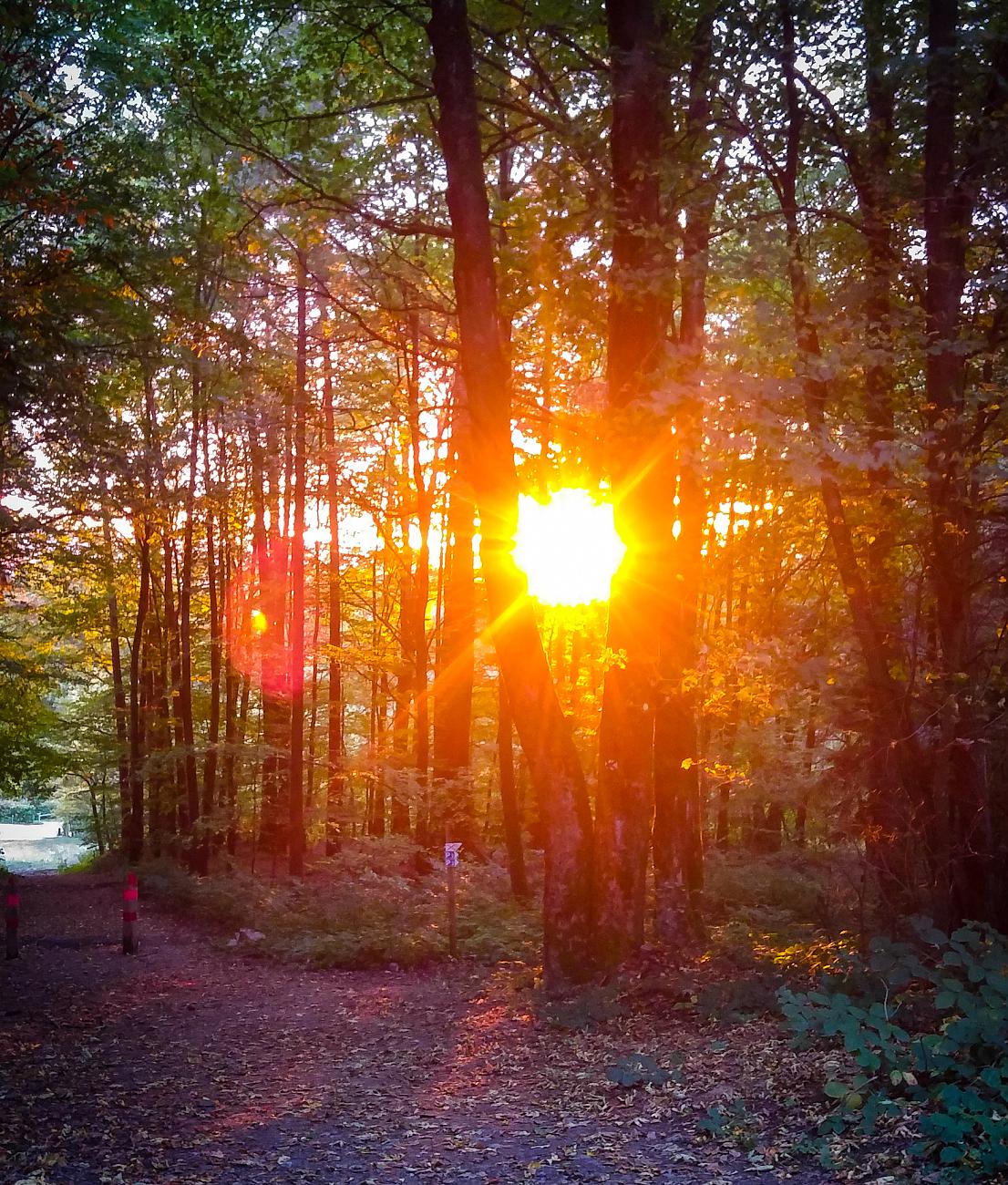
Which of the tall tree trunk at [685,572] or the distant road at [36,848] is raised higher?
the tall tree trunk at [685,572]

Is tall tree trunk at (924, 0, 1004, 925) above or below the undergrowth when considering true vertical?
above

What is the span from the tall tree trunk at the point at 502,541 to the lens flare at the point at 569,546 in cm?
55

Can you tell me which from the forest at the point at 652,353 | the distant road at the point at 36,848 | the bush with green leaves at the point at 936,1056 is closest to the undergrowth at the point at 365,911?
the forest at the point at 652,353

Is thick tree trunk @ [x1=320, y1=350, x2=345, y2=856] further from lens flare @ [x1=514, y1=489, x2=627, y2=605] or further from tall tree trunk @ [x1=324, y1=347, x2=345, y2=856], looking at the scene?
lens flare @ [x1=514, y1=489, x2=627, y2=605]

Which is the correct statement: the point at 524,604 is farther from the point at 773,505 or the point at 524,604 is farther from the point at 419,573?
the point at 419,573

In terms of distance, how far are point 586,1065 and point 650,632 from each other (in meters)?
3.45

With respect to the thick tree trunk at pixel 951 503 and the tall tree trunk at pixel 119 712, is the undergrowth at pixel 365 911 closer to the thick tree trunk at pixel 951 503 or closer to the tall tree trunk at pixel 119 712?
the thick tree trunk at pixel 951 503

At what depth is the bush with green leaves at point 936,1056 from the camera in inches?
161

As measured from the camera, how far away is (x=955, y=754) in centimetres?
677

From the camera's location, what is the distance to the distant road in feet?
159

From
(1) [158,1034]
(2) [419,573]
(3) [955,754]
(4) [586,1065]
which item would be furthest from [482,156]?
(2) [419,573]

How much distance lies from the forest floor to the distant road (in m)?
39.1

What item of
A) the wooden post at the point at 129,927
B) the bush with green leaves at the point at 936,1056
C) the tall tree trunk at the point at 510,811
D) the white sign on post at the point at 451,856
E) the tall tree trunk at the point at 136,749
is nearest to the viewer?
the bush with green leaves at the point at 936,1056

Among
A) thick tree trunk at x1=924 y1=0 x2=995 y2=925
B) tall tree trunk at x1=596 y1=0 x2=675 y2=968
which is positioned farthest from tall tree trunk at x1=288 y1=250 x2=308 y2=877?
thick tree trunk at x1=924 y1=0 x2=995 y2=925
